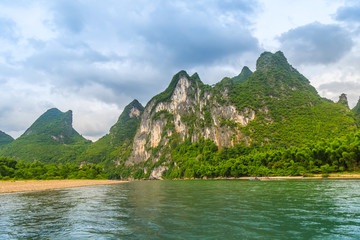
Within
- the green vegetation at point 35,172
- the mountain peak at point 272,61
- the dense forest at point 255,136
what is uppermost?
the mountain peak at point 272,61

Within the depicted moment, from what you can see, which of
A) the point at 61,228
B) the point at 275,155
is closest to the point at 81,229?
the point at 61,228

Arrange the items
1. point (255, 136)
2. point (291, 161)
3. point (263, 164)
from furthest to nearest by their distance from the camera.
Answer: point (255, 136) < point (263, 164) < point (291, 161)

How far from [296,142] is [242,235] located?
374 ft

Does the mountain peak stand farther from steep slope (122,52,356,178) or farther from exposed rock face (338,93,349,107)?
exposed rock face (338,93,349,107)

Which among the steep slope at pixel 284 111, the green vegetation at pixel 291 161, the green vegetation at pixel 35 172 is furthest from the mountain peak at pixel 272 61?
the green vegetation at pixel 35 172

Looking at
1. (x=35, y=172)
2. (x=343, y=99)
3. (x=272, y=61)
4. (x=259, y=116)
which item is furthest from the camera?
(x=272, y=61)

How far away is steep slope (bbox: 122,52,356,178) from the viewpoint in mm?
117000

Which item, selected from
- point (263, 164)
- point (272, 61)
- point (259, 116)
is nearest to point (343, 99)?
point (272, 61)

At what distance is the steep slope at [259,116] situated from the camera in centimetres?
11700

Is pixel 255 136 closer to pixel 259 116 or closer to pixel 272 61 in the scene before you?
pixel 259 116

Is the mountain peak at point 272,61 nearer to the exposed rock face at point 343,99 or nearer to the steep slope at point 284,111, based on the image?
the steep slope at point 284,111

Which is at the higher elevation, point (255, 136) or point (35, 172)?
point (255, 136)

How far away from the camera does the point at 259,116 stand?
139375mm

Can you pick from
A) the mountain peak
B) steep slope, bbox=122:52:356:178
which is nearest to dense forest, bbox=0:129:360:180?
steep slope, bbox=122:52:356:178
